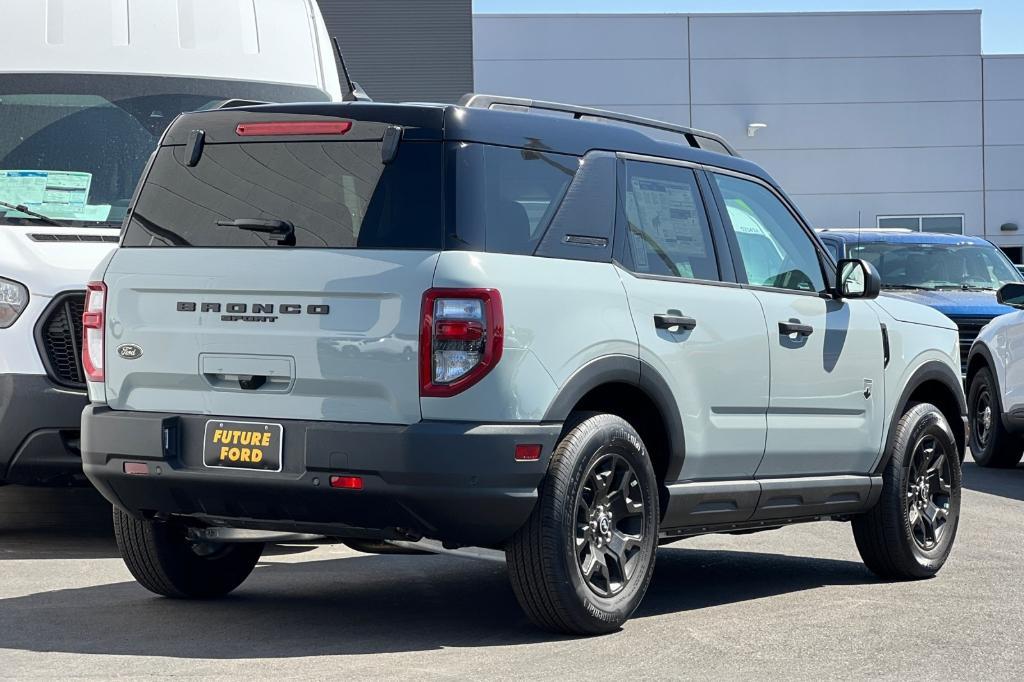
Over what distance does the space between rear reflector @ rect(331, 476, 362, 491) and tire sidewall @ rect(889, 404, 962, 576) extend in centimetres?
329

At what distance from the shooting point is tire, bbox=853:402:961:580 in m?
8.34

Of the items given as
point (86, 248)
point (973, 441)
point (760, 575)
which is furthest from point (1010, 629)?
point (973, 441)

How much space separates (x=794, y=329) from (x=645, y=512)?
136cm

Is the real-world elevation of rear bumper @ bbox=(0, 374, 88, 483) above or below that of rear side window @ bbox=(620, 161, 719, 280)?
below

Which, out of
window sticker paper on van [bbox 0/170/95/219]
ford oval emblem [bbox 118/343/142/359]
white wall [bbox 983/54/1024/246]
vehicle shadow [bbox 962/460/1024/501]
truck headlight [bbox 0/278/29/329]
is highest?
white wall [bbox 983/54/1024/246]

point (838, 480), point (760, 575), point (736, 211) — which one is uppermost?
point (736, 211)

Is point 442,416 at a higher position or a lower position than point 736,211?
lower

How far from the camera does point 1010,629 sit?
6.85 meters

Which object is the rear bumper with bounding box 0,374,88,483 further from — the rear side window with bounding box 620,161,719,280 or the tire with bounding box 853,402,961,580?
the tire with bounding box 853,402,961,580

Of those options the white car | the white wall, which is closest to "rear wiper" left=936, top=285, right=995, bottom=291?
the white car

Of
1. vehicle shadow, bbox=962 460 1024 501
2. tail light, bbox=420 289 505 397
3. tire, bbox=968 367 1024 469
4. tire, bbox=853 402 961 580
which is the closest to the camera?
tail light, bbox=420 289 505 397

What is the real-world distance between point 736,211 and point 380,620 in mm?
2345

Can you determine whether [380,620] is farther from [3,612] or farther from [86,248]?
[86,248]

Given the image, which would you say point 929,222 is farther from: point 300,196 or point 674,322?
point 300,196
